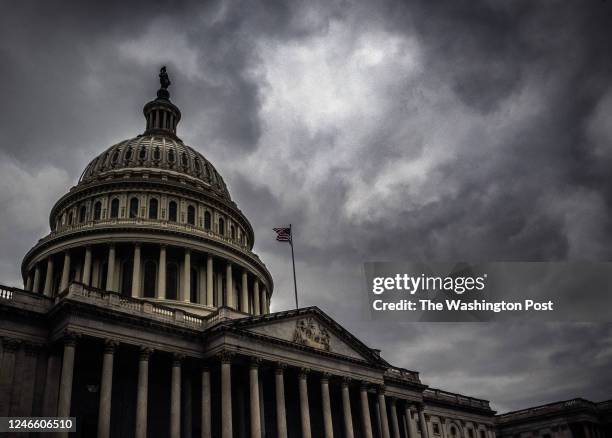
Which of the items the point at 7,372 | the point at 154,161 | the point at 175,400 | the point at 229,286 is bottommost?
the point at 175,400

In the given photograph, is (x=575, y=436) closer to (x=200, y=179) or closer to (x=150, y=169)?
(x=200, y=179)

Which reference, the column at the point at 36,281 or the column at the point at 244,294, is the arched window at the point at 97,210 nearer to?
the column at the point at 36,281

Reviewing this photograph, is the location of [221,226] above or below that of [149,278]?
above

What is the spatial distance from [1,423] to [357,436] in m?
29.7

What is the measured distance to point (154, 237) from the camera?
60062 mm

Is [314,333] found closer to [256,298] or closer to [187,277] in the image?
[187,277]

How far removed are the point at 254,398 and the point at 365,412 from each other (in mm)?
11772

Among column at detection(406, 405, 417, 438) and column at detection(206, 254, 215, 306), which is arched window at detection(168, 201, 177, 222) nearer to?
column at detection(206, 254, 215, 306)

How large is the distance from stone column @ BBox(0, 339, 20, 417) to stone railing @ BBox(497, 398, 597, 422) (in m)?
63.1

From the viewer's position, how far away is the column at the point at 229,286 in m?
62.6

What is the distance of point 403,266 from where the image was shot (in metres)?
37.5

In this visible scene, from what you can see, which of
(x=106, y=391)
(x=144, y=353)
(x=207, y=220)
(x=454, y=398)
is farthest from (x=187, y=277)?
(x=454, y=398)

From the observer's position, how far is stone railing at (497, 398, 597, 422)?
7625cm

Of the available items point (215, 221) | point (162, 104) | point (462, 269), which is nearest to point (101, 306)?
point (462, 269)
